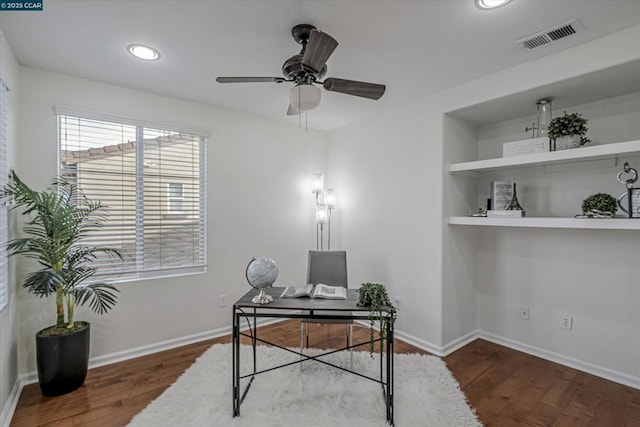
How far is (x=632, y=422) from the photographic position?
6.63 ft

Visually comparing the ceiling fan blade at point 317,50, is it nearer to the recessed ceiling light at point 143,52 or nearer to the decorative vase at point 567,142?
the recessed ceiling light at point 143,52

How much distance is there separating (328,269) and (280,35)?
215cm

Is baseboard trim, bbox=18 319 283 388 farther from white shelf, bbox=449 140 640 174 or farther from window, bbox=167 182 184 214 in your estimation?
white shelf, bbox=449 140 640 174

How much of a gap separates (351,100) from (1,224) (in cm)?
302

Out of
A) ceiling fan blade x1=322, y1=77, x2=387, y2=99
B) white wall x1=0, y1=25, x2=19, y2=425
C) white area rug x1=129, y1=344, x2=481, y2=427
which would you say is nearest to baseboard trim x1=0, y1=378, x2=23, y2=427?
white wall x1=0, y1=25, x2=19, y2=425

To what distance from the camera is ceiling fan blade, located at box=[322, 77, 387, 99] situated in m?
1.95

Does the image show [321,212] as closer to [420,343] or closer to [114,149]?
[420,343]

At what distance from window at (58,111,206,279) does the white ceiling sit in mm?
494

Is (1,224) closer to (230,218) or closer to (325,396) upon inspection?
(230,218)

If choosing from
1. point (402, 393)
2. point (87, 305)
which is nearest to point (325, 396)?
point (402, 393)

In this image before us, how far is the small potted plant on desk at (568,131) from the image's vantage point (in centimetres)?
233

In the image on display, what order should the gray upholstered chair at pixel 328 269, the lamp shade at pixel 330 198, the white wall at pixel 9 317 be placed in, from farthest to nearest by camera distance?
1. the lamp shade at pixel 330 198
2. the gray upholstered chair at pixel 328 269
3. the white wall at pixel 9 317

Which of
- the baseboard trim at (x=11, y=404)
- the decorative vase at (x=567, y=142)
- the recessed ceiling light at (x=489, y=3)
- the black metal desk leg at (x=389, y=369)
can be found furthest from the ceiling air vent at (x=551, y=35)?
the baseboard trim at (x=11, y=404)

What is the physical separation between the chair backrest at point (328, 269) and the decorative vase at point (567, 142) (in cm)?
206
